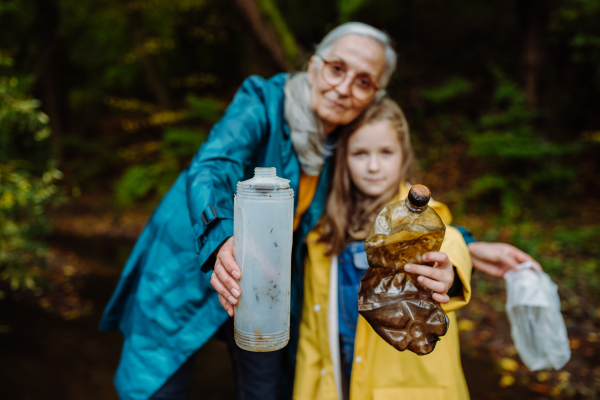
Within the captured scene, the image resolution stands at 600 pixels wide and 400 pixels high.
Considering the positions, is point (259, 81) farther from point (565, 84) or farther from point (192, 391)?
point (565, 84)

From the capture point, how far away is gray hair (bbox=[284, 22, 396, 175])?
1868 millimetres

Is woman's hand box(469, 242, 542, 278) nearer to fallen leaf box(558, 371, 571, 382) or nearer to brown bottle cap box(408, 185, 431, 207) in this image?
brown bottle cap box(408, 185, 431, 207)

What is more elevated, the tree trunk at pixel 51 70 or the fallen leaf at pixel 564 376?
the tree trunk at pixel 51 70

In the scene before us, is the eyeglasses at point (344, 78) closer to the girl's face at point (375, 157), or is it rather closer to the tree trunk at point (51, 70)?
the girl's face at point (375, 157)

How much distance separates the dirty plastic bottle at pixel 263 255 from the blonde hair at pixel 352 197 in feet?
2.68

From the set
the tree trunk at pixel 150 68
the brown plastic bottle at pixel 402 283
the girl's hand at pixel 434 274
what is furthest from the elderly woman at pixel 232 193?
the tree trunk at pixel 150 68

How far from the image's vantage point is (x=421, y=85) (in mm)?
9188

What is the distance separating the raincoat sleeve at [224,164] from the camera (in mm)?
1318

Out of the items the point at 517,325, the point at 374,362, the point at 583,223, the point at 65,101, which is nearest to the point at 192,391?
the point at 374,362

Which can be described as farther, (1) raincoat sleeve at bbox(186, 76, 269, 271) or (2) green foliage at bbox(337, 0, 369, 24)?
(2) green foliage at bbox(337, 0, 369, 24)

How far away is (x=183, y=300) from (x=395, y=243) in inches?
40.2

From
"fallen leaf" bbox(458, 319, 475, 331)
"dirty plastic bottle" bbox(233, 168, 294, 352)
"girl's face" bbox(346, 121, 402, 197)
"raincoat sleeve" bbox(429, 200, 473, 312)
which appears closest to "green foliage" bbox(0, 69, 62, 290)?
"girl's face" bbox(346, 121, 402, 197)

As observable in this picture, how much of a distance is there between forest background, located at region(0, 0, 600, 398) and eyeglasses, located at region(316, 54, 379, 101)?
2684 mm

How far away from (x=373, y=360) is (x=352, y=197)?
82cm
